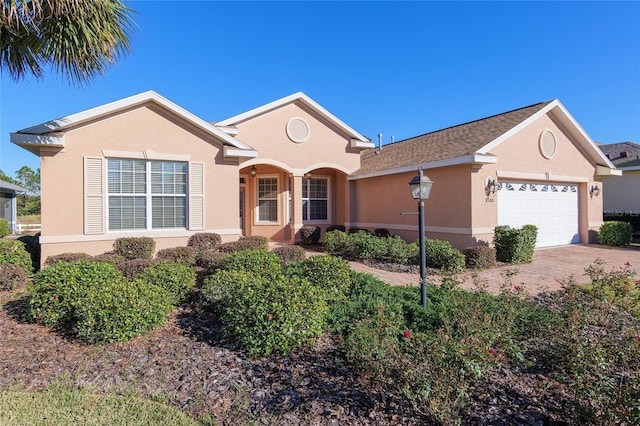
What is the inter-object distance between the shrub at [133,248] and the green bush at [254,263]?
328 centimetres

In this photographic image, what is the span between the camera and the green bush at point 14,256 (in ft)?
26.3

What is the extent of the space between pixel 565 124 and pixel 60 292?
1698 cm

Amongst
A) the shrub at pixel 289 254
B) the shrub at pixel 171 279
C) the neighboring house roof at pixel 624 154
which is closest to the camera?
the shrub at pixel 171 279

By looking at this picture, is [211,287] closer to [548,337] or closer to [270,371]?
[270,371]

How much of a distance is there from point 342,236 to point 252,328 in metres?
8.08

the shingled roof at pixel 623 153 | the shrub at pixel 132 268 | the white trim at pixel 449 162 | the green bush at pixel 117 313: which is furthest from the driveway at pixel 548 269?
the shingled roof at pixel 623 153

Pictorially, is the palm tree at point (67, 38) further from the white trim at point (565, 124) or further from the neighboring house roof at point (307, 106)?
the white trim at point (565, 124)

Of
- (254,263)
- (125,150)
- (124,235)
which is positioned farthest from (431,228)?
(125,150)

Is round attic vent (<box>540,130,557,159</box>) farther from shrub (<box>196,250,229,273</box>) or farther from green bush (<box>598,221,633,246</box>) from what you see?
shrub (<box>196,250,229,273</box>)

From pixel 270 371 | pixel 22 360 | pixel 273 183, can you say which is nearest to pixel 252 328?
pixel 270 371

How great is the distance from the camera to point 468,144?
12.4 metres

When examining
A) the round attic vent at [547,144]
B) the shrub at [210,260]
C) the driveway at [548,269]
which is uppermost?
the round attic vent at [547,144]

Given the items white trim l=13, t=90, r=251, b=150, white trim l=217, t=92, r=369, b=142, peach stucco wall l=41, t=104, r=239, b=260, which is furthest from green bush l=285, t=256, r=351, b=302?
white trim l=217, t=92, r=369, b=142

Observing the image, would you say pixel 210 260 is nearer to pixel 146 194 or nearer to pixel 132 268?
pixel 132 268
